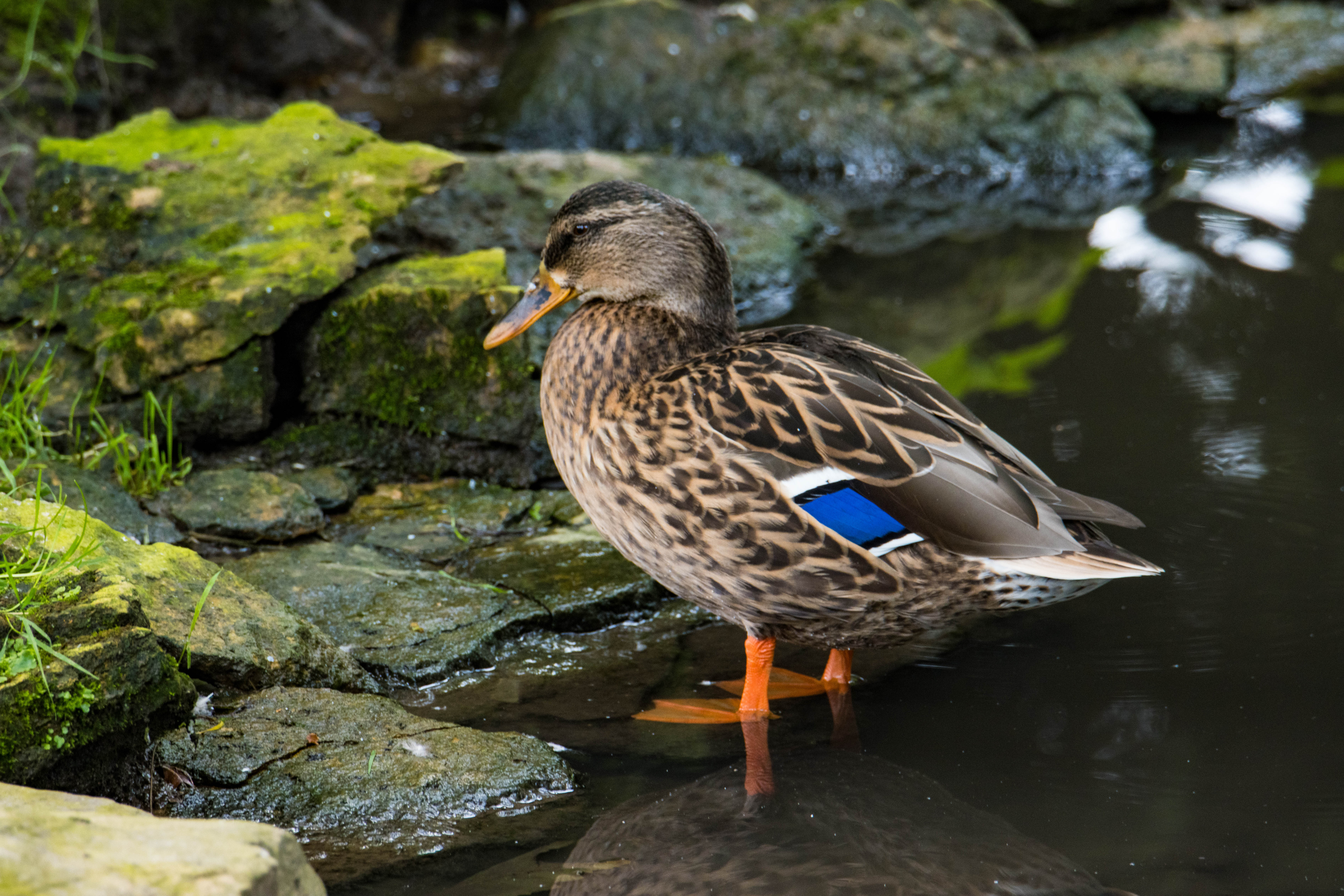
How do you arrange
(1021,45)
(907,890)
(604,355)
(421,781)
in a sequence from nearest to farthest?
(907,890) → (421,781) → (604,355) → (1021,45)

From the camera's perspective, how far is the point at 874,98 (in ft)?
28.9

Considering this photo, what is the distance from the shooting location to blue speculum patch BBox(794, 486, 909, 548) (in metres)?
3.16

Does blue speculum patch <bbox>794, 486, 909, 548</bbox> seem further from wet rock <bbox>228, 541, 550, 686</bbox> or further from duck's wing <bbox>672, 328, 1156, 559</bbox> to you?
wet rock <bbox>228, 541, 550, 686</bbox>

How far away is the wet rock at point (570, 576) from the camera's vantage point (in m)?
3.89

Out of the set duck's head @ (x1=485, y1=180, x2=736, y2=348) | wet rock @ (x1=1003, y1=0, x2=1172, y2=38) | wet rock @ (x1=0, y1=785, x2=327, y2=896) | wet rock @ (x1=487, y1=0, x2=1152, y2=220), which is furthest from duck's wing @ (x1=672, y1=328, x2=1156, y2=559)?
wet rock @ (x1=1003, y1=0, x2=1172, y2=38)

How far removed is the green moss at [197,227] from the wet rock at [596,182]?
26 cm

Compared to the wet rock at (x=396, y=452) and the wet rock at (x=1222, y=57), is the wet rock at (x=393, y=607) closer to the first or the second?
the wet rock at (x=396, y=452)

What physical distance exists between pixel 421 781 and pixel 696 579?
86 cm

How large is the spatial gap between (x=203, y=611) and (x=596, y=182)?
2.88m

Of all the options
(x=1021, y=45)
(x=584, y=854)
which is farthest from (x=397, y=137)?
(x=584, y=854)

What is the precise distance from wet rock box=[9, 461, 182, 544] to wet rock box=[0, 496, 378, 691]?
40 cm

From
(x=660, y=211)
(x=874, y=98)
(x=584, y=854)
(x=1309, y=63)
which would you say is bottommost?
(x=584, y=854)

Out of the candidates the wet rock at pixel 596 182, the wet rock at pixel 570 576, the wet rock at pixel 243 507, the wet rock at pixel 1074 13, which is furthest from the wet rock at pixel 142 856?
the wet rock at pixel 1074 13

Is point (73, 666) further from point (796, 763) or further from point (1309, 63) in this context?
point (1309, 63)
